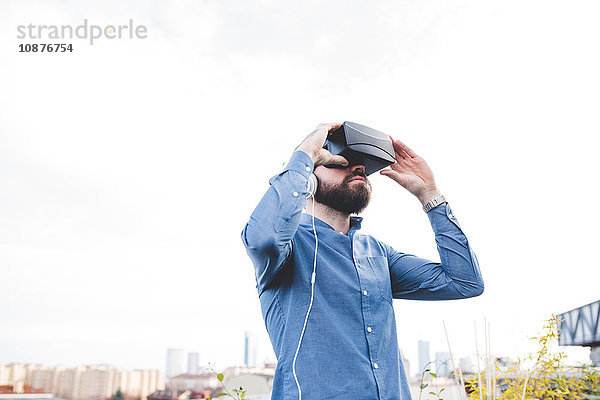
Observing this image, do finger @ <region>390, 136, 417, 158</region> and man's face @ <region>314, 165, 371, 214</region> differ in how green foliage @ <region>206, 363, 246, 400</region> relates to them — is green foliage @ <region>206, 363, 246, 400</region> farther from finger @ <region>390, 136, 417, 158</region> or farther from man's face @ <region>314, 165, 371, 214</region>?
finger @ <region>390, 136, 417, 158</region>

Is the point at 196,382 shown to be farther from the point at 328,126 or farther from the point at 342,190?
the point at 328,126

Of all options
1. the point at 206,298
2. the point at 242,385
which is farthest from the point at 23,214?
the point at 242,385

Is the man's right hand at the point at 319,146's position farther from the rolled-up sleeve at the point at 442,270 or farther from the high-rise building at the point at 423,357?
the high-rise building at the point at 423,357

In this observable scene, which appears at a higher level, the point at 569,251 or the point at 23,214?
the point at 23,214

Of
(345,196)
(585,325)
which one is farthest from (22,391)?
(585,325)

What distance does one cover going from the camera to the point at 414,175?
5.29 ft

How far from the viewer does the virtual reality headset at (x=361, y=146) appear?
1.41 m

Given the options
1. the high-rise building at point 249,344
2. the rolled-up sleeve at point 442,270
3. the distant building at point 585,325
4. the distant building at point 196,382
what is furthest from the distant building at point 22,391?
the distant building at point 585,325

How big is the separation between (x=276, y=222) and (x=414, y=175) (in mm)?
679

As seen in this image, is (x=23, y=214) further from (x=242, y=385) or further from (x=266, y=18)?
(x=242, y=385)

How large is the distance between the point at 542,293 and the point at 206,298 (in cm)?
490

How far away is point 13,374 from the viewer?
4.64 metres

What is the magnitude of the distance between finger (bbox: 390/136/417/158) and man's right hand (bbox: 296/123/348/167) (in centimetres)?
33

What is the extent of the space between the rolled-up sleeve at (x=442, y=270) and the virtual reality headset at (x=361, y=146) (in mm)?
255
